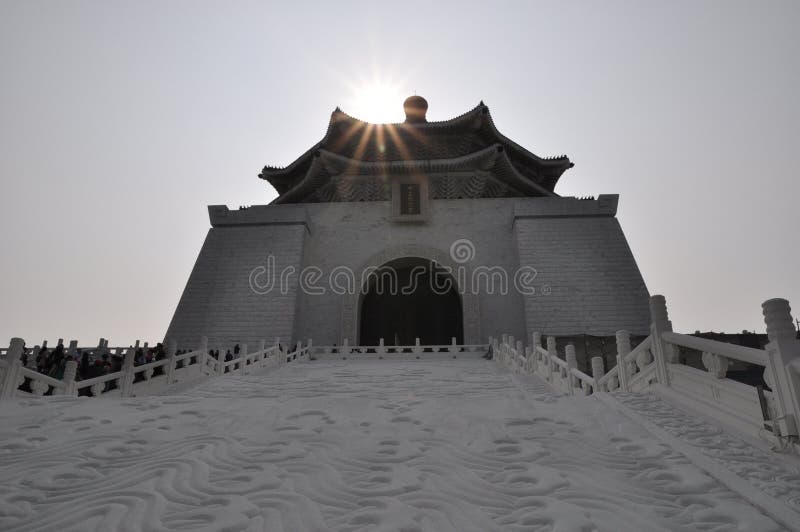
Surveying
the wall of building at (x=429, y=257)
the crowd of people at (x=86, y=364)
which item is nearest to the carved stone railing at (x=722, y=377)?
the crowd of people at (x=86, y=364)

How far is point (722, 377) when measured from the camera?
4.19 metres

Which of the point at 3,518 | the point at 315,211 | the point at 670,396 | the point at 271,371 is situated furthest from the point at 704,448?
the point at 315,211

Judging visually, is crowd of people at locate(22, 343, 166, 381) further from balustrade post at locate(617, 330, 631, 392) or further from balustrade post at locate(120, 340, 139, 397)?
balustrade post at locate(617, 330, 631, 392)

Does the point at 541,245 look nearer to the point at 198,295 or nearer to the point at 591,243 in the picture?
the point at 591,243

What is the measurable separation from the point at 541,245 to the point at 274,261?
9.63 meters

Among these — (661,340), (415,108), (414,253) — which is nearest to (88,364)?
(414,253)

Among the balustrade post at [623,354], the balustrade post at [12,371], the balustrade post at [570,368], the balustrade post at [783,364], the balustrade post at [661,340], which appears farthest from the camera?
the balustrade post at [570,368]

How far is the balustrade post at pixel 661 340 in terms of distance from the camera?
504 cm

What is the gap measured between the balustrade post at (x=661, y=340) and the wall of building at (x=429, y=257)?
31.7ft

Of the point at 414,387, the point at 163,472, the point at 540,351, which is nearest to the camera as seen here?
the point at 163,472

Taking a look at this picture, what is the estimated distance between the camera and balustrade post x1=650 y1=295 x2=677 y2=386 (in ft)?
16.5

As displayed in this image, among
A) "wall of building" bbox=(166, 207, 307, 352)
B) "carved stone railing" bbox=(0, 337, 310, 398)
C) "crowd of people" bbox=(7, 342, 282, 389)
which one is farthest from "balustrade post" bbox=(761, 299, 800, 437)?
"wall of building" bbox=(166, 207, 307, 352)

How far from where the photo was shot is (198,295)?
15977 millimetres

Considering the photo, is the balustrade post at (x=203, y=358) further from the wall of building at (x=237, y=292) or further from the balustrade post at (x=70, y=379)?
the wall of building at (x=237, y=292)
